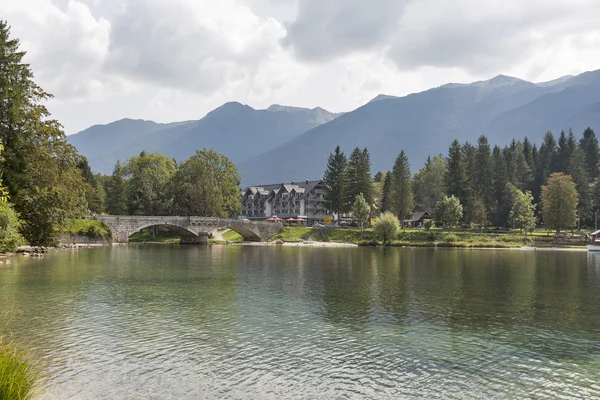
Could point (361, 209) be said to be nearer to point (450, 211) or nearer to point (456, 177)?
point (450, 211)

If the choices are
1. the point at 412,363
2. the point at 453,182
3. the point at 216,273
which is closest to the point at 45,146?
the point at 216,273

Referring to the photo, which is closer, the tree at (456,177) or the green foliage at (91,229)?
the green foliage at (91,229)

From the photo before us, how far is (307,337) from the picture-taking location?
22688 millimetres

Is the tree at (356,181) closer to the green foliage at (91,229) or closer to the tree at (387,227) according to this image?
the tree at (387,227)

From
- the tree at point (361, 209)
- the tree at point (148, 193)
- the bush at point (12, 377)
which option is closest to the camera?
the bush at point (12, 377)

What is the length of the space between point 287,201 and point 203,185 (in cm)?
6438

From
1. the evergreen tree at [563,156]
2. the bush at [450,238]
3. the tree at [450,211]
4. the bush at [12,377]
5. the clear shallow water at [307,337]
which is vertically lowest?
the clear shallow water at [307,337]

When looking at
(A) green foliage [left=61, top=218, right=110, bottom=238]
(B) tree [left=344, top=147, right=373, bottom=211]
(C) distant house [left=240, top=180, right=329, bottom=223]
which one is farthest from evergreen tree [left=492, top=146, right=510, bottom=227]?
(A) green foliage [left=61, top=218, right=110, bottom=238]

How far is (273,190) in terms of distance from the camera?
620 feet

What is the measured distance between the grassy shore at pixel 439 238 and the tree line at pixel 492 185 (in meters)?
3.72

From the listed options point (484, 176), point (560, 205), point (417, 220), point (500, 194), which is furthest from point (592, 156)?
point (417, 220)

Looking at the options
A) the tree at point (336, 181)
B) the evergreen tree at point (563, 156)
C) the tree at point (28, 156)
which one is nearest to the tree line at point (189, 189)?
the tree at point (336, 181)

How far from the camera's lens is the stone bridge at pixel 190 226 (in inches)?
3905

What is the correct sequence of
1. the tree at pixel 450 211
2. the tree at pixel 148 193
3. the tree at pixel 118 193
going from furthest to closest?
the tree at pixel 118 193 → the tree at pixel 148 193 → the tree at pixel 450 211
